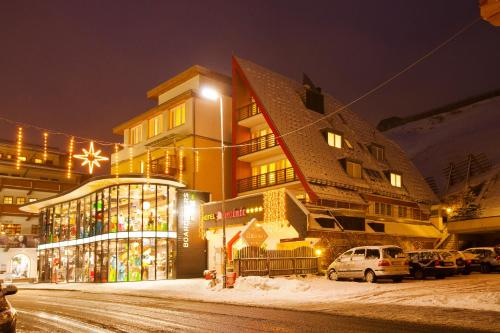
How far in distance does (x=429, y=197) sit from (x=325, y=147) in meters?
13.6

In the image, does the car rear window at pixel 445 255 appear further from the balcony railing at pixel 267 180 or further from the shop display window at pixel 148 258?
the shop display window at pixel 148 258

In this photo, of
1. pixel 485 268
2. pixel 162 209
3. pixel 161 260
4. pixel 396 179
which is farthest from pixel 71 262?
pixel 485 268

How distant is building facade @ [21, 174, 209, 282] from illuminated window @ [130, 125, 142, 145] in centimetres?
977

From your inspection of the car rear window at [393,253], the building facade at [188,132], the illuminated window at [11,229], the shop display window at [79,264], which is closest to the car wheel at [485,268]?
the car rear window at [393,253]

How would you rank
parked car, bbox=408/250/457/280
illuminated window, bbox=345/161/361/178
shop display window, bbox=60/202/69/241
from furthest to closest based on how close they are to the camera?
shop display window, bbox=60/202/69/241, illuminated window, bbox=345/161/361/178, parked car, bbox=408/250/457/280

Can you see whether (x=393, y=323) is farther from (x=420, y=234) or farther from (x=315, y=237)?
(x=420, y=234)

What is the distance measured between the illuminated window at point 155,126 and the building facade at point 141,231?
8493 millimetres

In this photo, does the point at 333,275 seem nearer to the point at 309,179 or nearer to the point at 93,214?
the point at 309,179

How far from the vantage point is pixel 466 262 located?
30438mm

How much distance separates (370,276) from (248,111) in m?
18.7

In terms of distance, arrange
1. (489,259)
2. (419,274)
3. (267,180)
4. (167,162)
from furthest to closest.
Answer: (167,162)
(267,180)
(489,259)
(419,274)

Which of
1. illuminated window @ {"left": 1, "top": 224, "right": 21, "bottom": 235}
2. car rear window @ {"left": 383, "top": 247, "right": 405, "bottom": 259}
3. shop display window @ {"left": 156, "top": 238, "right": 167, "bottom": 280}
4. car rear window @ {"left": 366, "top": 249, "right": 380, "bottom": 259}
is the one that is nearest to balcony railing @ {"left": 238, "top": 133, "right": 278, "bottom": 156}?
shop display window @ {"left": 156, "top": 238, "right": 167, "bottom": 280}

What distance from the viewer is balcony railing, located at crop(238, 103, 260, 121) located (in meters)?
38.3

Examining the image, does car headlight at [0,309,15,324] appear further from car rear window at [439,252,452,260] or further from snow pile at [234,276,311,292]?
car rear window at [439,252,452,260]
